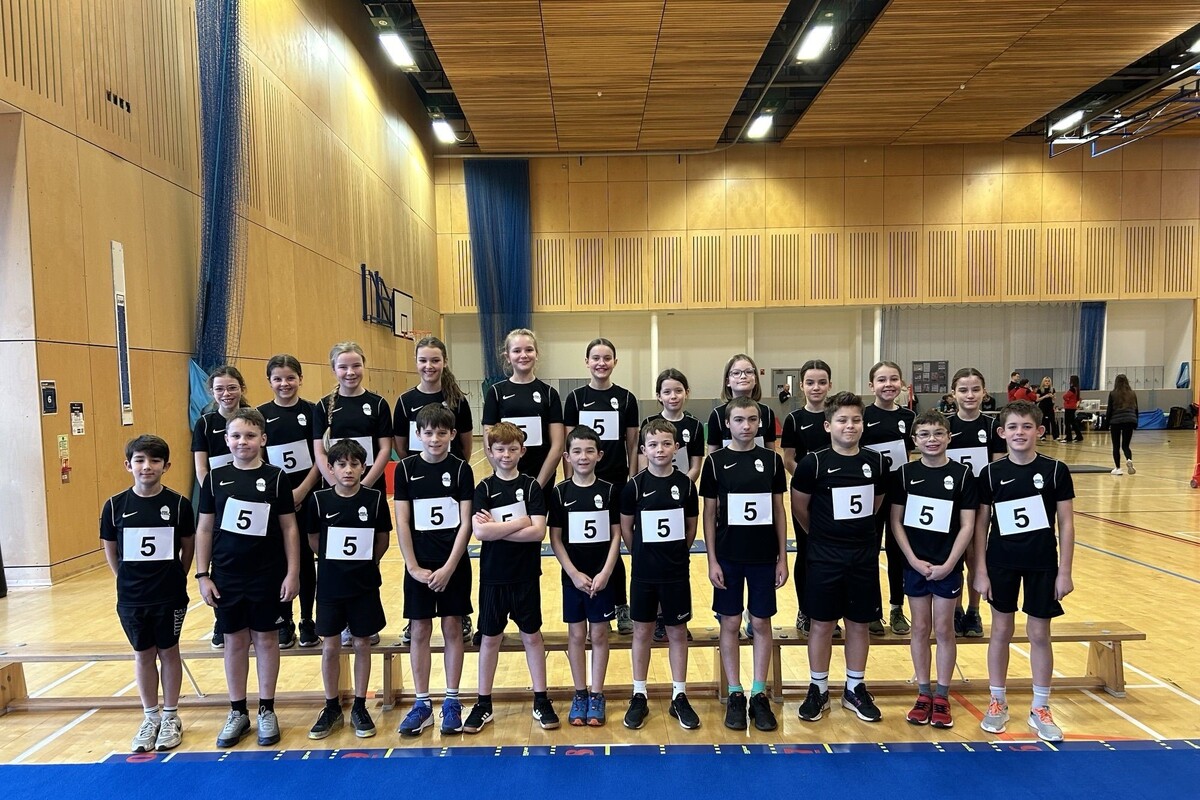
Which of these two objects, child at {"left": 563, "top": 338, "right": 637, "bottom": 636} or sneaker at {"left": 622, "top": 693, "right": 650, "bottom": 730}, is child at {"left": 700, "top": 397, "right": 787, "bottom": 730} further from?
child at {"left": 563, "top": 338, "right": 637, "bottom": 636}

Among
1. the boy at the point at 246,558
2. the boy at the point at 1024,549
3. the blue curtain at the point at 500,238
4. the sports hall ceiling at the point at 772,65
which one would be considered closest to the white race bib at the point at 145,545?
the boy at the point at 246,558

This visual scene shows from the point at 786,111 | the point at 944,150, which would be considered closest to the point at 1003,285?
the point at 944,150

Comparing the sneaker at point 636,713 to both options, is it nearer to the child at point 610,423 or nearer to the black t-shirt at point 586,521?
the child at point 610,423

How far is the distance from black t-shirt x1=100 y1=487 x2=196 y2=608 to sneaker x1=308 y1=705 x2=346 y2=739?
82 cm

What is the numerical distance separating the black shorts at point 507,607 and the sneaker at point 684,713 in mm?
767

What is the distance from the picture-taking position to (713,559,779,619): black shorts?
3162 millimetres

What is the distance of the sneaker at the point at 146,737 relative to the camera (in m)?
3.04

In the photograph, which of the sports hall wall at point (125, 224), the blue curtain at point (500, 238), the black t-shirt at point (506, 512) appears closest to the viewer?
the black t-shirt at point (506, 512)

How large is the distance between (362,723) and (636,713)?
1287 mm

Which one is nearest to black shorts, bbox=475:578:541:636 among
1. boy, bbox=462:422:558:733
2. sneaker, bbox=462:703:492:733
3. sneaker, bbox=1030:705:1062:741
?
boy, bbox=462:422:558:733

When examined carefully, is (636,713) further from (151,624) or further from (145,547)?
(145,547)

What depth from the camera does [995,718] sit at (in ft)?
10.2

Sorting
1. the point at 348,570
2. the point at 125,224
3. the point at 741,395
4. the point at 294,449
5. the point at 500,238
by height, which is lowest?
the point at 348,570

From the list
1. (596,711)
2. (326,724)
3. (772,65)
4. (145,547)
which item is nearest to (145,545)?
(145,547)
